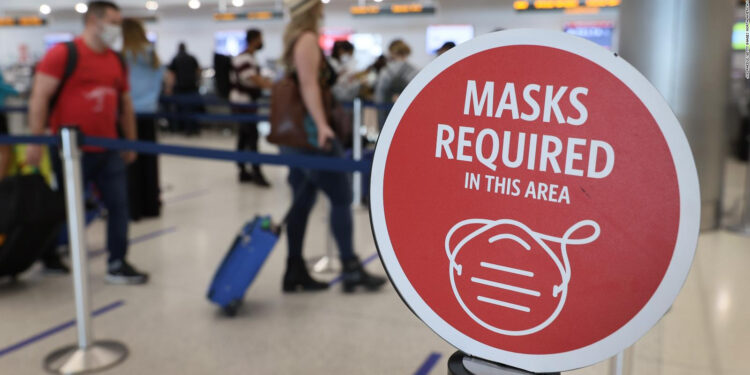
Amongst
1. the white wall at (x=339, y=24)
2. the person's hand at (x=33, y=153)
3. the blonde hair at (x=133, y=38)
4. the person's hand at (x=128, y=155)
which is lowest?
the person's hand at (x=128, y=155)

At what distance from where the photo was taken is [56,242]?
3.72m

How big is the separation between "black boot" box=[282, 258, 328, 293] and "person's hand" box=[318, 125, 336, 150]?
0.68 meters

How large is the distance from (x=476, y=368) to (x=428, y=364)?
1488 millimetres

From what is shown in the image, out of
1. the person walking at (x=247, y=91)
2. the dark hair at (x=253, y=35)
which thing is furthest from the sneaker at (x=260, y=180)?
the dark hair at (x=253, y=35)

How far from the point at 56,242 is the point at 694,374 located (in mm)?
3334

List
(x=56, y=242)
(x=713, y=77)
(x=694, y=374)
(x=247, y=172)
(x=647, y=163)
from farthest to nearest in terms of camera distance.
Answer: (x=247, y=172) < (x=713, y=77) < (x=56, y=242) < (x=694, y=374) < (x=647, y=163)

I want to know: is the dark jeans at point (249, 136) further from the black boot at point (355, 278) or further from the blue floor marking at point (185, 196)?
A: the black boot at point (355, 278)

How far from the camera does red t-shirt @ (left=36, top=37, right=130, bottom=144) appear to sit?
310 centimetres

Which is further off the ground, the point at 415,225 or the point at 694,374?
the point at 415,225

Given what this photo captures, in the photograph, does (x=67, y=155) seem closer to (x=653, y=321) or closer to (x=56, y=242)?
(x=56, y=242)

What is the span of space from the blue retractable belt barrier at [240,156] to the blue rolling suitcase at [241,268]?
59cm

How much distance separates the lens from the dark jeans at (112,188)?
330 cm

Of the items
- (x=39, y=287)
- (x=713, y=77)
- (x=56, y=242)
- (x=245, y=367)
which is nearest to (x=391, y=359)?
(x=245, y=367)

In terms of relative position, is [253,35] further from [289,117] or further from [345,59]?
[289,117]
